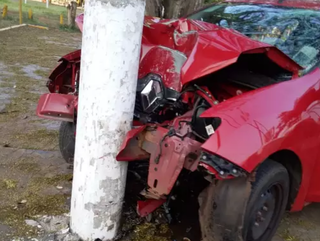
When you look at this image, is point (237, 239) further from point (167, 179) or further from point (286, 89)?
point (286, 89)

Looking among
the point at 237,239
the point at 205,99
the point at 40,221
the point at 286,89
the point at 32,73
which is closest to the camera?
the point at 237,239

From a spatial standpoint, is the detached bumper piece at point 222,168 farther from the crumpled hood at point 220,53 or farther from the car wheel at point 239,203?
the crumpled hood at point 220,53

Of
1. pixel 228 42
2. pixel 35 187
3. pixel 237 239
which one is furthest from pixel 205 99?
pixel 35 187

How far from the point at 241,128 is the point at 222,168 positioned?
276 millimetres

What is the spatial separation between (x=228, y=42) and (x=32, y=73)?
Result: 620 cm

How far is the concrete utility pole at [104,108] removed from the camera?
8.68 feet

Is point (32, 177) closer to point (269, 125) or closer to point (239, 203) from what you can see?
point (239, 203)

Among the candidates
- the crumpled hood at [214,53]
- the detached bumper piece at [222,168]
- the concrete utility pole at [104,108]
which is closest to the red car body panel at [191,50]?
the crumpled hood at [214,53]

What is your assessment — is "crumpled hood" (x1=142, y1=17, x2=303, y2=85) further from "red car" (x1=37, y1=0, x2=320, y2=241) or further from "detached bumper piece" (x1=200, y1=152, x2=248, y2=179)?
"detached bumper piece" (x1=200, y1=152, x2=248, y2=179)

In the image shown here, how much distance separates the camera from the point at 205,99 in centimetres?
296

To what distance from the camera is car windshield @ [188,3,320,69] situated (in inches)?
134

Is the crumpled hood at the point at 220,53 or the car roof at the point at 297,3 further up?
the car roof at the point at 297,3

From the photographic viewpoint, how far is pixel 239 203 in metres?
2.52

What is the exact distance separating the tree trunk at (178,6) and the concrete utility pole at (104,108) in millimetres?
4365
